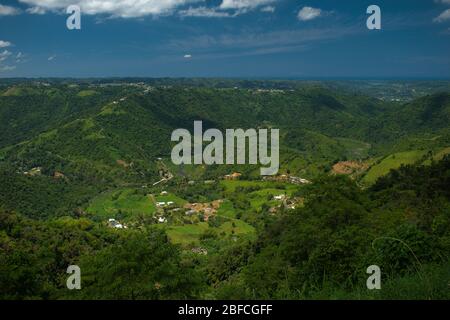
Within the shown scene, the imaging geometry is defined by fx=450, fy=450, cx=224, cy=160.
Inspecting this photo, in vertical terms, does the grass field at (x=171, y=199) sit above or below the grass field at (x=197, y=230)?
above

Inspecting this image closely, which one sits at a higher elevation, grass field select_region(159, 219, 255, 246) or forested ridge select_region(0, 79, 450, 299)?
forested ridge select_region(0, 79, 450, 299)

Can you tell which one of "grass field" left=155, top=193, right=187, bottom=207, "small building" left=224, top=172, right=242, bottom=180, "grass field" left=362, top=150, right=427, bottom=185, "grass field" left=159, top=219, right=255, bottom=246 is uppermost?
"grass field" left=362, top=150, right=427, bottom=185

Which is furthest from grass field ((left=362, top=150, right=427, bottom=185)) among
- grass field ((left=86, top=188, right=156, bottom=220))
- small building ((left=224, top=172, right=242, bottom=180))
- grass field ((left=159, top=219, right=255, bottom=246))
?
grass field ((left=86, top=188, right=156, bottom=220))

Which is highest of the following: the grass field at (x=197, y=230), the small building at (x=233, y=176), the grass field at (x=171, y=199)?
the small building at (x=233, y=176)

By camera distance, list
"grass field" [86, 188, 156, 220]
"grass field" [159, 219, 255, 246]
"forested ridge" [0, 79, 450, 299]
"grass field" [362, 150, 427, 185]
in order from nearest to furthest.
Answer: "forested ridge" [0, 79, 450, 299], "grass field" [159, 219, 255, 246], "grass field" [86, 188, 156, 220], "grass field" [362, 150, 427, 185]

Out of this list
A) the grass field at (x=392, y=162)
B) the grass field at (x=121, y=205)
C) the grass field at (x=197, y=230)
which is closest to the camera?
the grass field at (x=197, y=230)

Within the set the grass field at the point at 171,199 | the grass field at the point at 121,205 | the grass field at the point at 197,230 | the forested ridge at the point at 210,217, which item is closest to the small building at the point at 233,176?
the forested ridge at the point at 210,217

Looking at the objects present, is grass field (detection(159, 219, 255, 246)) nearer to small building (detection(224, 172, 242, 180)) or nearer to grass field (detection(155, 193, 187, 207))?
grass field (detection(155, 193, 187, 207))

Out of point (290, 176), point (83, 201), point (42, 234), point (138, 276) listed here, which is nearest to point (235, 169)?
point (290, 176)

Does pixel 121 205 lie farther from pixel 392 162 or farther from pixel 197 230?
pixel 392 162

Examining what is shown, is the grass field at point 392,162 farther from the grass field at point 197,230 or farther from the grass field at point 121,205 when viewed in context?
the grass field at point 121,205

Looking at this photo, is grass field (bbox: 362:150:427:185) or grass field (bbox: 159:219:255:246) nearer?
grass field (bbox: 159:219:255:246)
